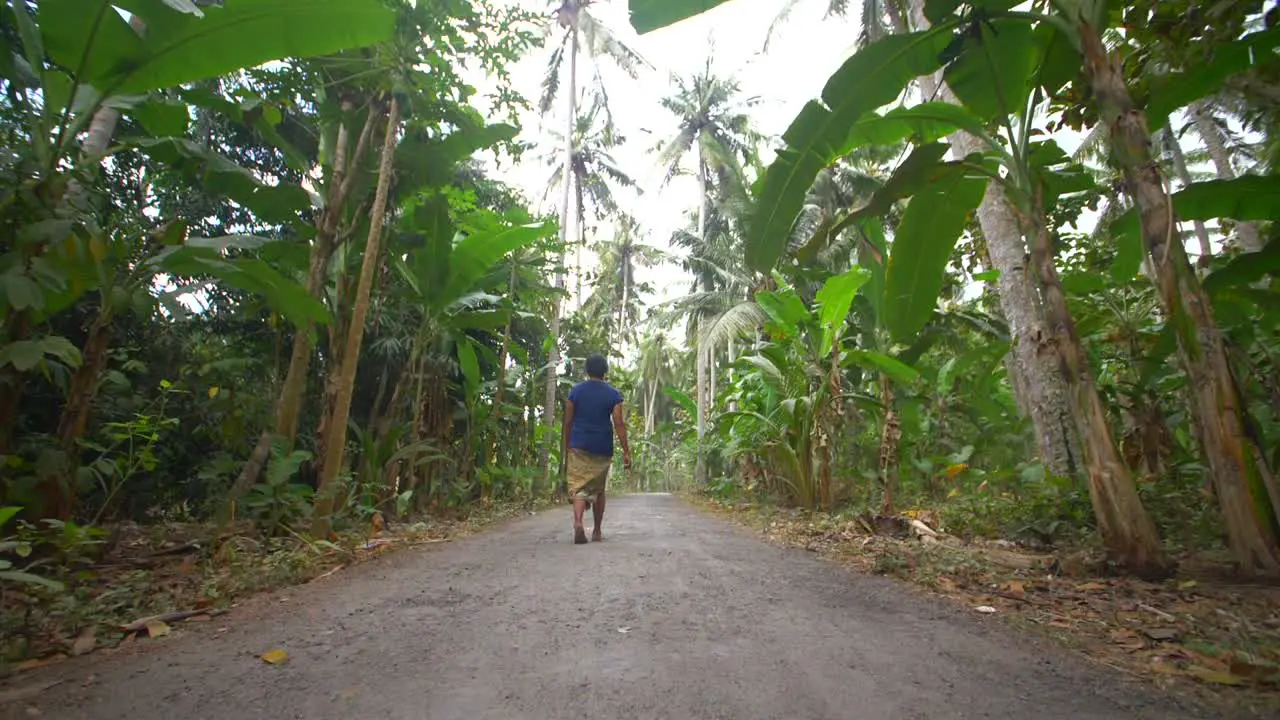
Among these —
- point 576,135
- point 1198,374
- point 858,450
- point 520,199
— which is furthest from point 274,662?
point 576,135

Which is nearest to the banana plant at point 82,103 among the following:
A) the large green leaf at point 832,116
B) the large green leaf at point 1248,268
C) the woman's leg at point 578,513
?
the large green leaf at point 832,116

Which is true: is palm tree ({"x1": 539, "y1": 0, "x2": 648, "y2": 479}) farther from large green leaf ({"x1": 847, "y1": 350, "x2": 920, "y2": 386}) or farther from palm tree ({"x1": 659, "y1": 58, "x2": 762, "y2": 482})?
large green leaf ({"x1": 847, "y1": 350, "x2": 920, "y2": 386})

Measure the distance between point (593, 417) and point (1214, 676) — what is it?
4.26 metres

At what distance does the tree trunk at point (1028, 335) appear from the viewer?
501cm

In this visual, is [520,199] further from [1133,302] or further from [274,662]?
[274,662]

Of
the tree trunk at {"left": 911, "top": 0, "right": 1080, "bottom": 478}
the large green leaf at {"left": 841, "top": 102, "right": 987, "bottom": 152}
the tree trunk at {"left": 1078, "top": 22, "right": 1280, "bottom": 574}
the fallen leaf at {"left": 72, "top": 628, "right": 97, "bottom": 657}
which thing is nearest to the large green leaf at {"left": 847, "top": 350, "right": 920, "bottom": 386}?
the tree trunk at {"left": 911, "top": 0, "right": 1080, "bottom": 478}

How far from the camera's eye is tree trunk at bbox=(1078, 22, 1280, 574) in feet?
9.21

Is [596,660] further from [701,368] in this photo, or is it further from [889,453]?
[701,368]

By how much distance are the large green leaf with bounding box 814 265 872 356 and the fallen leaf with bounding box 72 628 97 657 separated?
544 centimetres

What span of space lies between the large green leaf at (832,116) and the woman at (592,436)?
6.94 feet

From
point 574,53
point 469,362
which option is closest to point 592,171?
point 574,53

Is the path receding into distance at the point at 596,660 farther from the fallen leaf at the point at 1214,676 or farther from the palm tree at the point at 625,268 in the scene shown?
the palm tree at the point at 625,268

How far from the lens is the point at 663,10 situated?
3.31 meters

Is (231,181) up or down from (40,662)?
up
